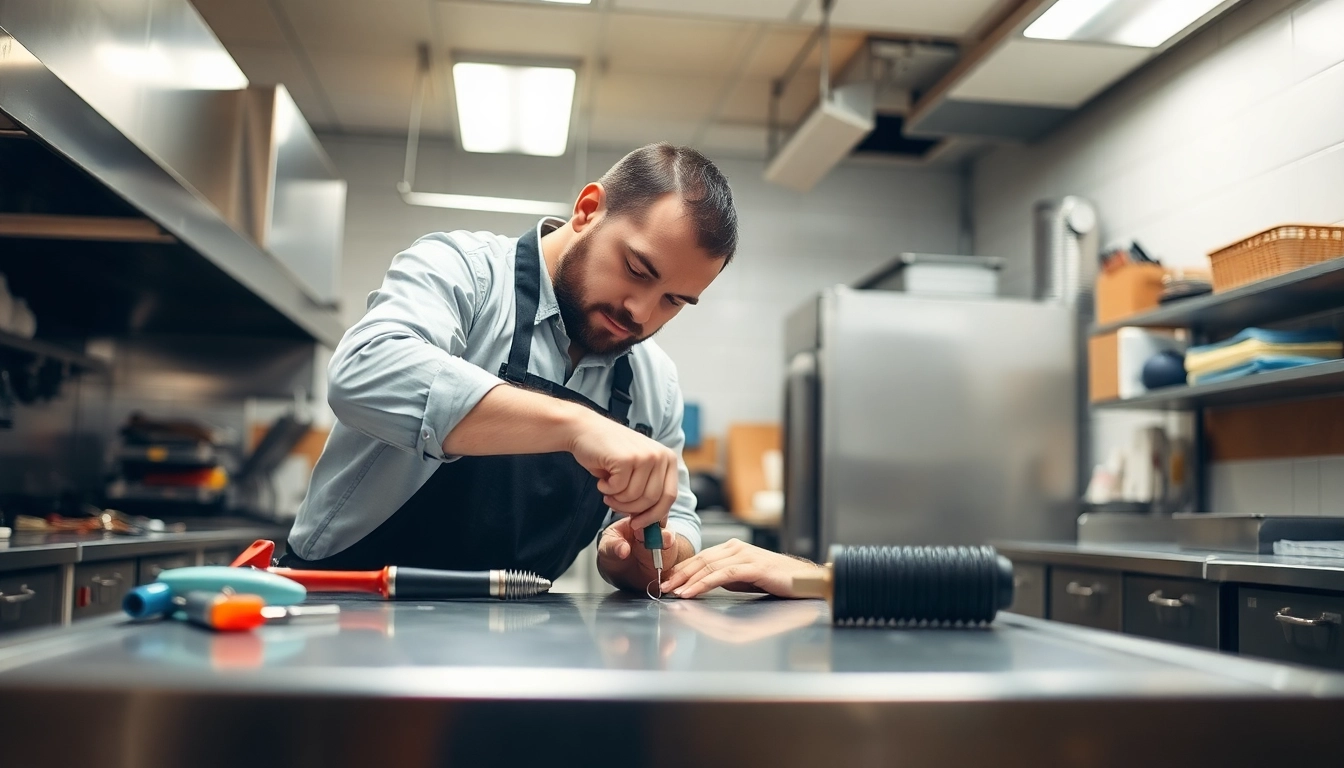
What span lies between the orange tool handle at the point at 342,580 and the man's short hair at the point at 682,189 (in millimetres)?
597

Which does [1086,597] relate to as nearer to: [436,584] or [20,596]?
[436,584]

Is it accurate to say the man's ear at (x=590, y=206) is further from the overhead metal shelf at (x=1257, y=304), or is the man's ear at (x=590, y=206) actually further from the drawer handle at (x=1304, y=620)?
the overhead metal shelf at (x=1257, y=304)

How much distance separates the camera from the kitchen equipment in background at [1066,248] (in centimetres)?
379

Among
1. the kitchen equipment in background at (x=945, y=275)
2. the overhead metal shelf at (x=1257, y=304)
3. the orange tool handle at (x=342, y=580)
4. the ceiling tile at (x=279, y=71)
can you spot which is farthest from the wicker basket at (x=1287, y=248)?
the ceiling tile at (x=279, y=71)

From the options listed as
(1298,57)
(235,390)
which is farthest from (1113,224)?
(235,390)

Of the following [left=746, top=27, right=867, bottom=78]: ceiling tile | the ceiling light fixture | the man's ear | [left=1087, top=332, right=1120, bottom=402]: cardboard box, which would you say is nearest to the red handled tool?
the man's ear

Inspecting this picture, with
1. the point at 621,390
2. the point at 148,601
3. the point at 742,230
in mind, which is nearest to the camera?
the point at 148,601

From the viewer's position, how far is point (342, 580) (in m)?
1.03

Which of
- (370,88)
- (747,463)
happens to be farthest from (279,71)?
(747,463)

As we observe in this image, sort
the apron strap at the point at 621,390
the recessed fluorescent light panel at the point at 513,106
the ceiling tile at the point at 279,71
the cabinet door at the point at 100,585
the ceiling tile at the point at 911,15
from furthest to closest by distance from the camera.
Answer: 1. the ceiling tile at the point at 279,71
2. the recessed fluorescent light panel at the point at 513,106
3. the ceiling tile at the point at 911,15
4. the cabinet door at the point at 100,585
5. the apron strap at the point at 621,390

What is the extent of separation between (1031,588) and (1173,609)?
73 centimetres

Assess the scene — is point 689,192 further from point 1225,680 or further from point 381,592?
point 1225,680

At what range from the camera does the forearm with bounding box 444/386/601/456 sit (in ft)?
3.40

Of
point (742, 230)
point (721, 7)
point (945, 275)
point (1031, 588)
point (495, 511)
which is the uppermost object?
point (721, 7)
